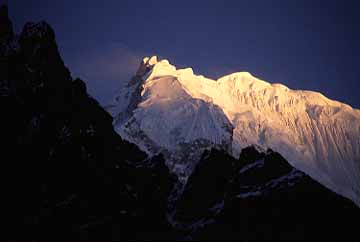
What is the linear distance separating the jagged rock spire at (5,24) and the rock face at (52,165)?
174mm

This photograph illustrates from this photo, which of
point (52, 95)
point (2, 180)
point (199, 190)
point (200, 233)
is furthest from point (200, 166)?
point (2, 180)

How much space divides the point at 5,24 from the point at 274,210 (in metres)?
49.0

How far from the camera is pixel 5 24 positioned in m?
109

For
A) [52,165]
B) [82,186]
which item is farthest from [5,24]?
[82,186]

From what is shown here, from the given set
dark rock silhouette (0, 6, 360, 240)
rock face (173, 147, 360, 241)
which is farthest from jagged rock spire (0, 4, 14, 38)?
rock face (173, 147, 360, 241)

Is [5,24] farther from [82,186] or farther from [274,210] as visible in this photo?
[274,210]

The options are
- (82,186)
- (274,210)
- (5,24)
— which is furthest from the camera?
(5,24)

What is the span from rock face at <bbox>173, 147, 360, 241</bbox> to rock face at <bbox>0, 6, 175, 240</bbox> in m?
8.30

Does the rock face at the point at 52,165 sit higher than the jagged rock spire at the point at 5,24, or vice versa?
the jagged rock spire at the point at 5,24

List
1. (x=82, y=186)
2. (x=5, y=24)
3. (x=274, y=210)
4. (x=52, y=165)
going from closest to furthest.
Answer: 1. (x=274, y=210)
2. (x=52, y=165)
3. (x=82, y=186)
4. (x=5, y=24)

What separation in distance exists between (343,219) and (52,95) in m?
44.4

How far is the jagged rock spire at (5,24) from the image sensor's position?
10731cm

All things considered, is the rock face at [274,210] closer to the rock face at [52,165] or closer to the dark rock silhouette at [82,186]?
the dark rock silhouette at [82,186]

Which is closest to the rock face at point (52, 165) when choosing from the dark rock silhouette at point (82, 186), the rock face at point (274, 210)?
the dark rock silhouette at point (82, 186)
